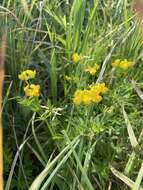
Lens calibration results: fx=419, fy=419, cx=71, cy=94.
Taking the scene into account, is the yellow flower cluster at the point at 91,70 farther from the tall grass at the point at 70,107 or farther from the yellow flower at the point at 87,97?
the yellow flower at the point at 87,97

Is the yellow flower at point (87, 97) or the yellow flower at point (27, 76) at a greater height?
the yellow flower at point (27, 76)

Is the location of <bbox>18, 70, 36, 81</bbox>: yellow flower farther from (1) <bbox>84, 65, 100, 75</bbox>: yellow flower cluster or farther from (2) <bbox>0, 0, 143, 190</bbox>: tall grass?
(1) <bbox>84, 65, 100, 75</bbox>: yellow flower cluster

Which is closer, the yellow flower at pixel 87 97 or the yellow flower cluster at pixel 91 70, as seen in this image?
the yellow flower at pixel 87 97

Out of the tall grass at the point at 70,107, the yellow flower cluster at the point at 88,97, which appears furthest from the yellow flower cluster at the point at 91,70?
the yellow flower cluster at the point at 88,97

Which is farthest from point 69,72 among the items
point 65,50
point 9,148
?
point 9,148

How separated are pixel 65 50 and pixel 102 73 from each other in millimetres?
241

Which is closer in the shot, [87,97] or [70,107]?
[87,97]

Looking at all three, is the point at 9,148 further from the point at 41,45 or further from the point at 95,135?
the point at 41,45

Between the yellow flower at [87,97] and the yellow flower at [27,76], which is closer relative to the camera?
the yellow flower at [87,97]

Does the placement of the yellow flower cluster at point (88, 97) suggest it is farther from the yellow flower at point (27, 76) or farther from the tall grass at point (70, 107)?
the yellow flower at point (27, 76)

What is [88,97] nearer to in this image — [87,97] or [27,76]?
[87,97]

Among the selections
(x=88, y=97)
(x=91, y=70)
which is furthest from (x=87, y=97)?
(x=91, y=70)

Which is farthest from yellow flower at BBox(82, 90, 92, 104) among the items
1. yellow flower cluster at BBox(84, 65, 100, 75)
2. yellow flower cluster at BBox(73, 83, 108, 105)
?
yellow flower cluster at BBox(84, 65, 100, 75)

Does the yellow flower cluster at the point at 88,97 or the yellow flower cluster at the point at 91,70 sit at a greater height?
the yellow flower cluster at the point at 91,70
